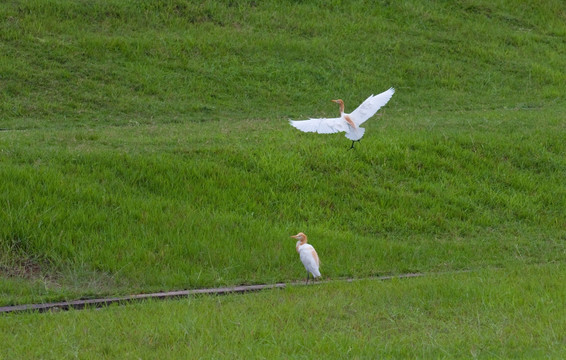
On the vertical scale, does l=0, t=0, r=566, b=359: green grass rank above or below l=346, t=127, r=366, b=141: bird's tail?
below

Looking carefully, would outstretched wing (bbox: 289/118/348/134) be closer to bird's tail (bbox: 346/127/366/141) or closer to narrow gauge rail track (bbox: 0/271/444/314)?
bird's tail (bbox: 346/127/366/141)

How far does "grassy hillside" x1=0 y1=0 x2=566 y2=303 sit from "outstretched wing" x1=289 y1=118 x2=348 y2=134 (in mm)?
1416

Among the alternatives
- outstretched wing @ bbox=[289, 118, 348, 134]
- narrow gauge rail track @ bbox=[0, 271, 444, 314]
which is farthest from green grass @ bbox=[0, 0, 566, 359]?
outstretched wing @ bbox=[289, 118, 348, 134]

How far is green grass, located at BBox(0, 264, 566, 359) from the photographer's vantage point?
16.8ft

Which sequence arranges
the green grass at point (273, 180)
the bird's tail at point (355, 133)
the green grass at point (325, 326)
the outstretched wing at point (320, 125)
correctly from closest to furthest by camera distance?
the green grass at point (325, 326), the green grass at point (273, 180), the outstretched wing at point (320, 125), the bird's tail at point (355, 133)

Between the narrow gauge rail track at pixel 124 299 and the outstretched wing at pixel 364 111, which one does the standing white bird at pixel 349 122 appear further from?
the narrow gauge rail track at pixel 124 299

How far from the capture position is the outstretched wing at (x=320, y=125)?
8.49 m

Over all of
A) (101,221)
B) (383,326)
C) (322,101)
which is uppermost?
(383,326)

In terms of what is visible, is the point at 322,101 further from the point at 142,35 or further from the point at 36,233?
the point at 36,233

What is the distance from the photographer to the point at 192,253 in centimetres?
850

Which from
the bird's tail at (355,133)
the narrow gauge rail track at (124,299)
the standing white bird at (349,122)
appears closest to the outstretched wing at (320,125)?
the standing white bird at (349,122)

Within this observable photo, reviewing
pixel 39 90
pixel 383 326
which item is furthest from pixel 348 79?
pixel 383 326

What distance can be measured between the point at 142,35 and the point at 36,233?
12.3 meters

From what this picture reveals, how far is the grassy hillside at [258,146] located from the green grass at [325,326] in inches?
52.6
